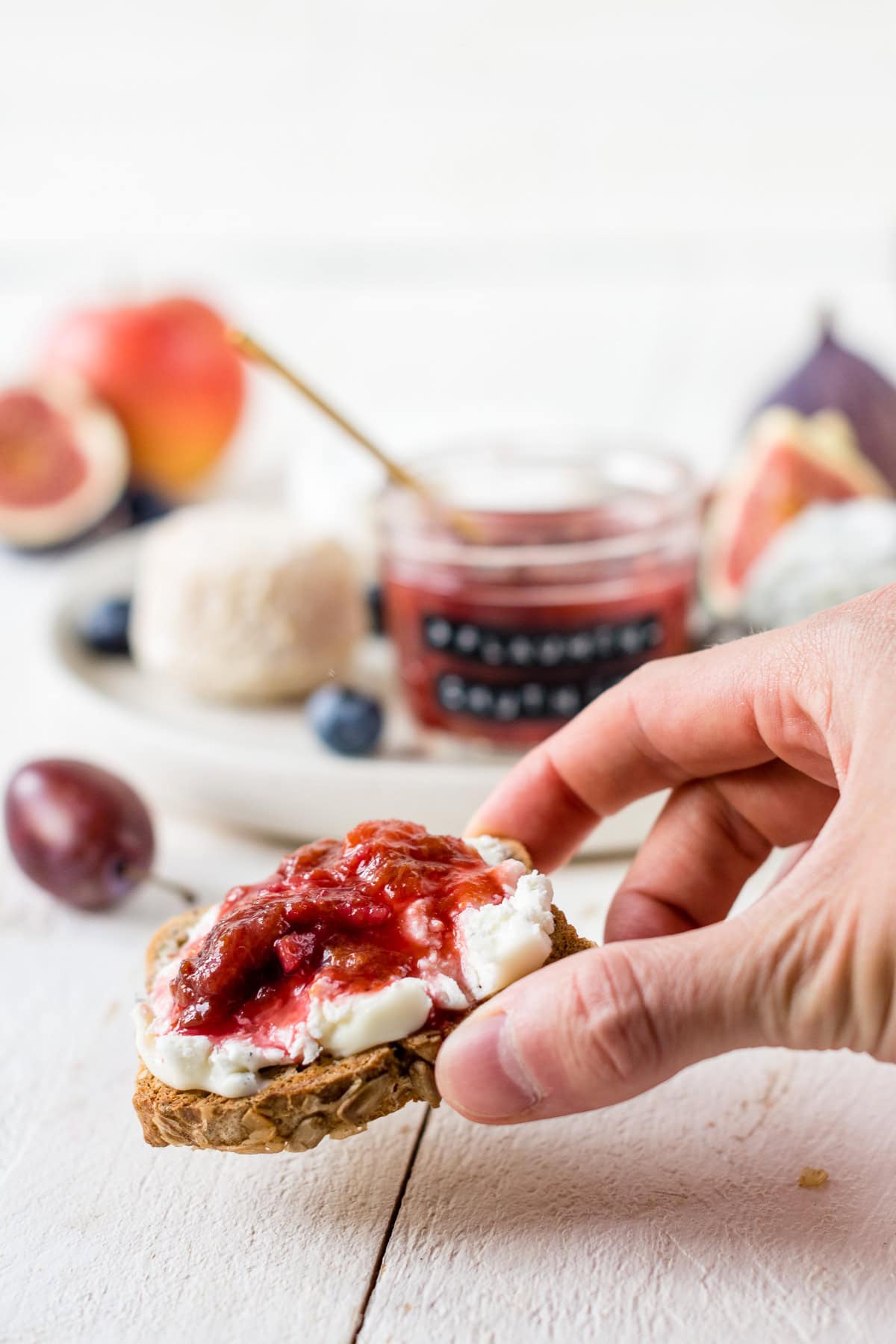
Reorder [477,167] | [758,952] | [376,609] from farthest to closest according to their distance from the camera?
1. [477,167]
2. [376,609]
3. [758,952]

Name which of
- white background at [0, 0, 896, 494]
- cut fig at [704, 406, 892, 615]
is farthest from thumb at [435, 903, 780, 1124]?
white background at [0, 0, 896, 494]

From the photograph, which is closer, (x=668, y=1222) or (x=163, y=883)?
(x=668, y=1222)

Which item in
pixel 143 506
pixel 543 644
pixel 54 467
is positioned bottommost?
pixel 143 506

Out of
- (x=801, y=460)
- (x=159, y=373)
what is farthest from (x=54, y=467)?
(x=801, y=460)

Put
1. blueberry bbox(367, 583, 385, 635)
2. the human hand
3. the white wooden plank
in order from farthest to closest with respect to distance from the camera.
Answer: blueberry bbox(367, 583, 385, 635), the white wooden plank, the human hand

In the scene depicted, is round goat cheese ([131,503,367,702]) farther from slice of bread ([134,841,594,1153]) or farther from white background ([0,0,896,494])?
white background ([0,0,896,494])

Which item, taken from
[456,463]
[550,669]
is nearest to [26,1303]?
[550,669]

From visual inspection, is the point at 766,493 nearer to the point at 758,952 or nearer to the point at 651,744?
the point at 651,744

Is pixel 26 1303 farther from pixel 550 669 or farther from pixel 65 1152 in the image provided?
pixel 550 669
